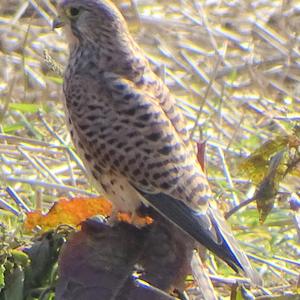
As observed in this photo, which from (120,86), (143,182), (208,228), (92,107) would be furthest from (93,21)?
(208,228)

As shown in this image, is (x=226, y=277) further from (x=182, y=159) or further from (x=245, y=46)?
(x=245, y=46)

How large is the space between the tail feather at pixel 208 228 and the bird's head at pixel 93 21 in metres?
0.89

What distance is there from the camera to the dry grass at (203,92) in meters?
5.89

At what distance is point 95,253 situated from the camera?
14.3 feet

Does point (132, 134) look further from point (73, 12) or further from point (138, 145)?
point (73, 12)

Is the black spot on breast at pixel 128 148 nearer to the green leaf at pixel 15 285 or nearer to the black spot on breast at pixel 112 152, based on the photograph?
the black spot on breast at pixel 112 152

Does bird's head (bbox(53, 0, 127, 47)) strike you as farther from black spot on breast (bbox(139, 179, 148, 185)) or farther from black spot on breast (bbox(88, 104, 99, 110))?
black spot on breast (bbox(139, 179, 148, 185))

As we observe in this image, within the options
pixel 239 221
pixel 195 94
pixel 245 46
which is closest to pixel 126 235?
pixel 239 221

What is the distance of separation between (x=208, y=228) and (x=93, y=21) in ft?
4.15

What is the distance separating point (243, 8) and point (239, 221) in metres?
3.06

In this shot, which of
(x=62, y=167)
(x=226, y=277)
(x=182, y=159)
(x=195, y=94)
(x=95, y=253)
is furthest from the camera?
(x=195, y=94)

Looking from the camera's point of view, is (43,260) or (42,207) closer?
(43,260)

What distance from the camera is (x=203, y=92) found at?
7.52 m

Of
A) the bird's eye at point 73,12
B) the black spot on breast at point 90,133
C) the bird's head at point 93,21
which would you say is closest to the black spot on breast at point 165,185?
the black spot on breast at point 90,133
